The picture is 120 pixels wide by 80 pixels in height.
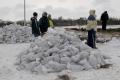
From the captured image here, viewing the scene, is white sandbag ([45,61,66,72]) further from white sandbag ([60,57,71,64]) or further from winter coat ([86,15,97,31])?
winter coat ([86,15,97,31])

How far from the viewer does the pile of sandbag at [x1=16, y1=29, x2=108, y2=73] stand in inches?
582

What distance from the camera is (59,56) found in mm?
15312

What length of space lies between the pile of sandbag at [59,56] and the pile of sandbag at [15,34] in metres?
12.5

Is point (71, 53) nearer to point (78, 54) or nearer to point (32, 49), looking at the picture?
point (78, 54)

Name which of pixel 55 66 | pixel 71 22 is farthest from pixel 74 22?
pixel 55 66

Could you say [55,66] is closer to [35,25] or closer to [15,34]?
[35,25]

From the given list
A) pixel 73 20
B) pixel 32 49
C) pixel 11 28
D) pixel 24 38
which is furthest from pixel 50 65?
pixel 73 20

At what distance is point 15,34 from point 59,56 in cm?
1572

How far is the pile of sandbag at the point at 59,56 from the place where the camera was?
14.8 metres

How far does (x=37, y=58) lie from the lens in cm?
1530

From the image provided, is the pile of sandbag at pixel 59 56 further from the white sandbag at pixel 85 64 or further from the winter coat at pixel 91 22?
the winter coat at pixel 91 22

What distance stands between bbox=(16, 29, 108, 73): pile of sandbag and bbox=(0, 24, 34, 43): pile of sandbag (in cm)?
1247

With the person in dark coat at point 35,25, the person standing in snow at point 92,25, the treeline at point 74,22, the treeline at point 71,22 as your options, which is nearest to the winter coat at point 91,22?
the person standing in snow at point 92,25

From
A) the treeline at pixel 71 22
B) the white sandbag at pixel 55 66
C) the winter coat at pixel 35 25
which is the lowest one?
the treeline at pixel 71 22
